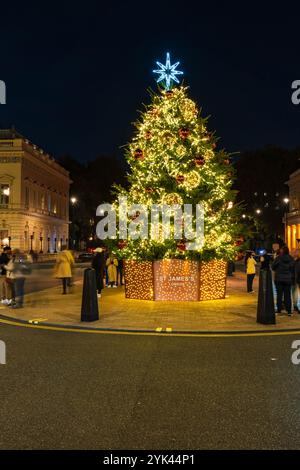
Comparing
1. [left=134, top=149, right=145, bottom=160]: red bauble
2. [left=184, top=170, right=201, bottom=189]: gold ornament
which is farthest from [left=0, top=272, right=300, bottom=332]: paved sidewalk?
[left=134, top=149, right=145, bottom=160]: red bauble

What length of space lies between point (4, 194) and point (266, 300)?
64.0 m

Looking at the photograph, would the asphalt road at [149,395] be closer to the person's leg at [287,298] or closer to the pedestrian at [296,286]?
the person's leg at [287,298]

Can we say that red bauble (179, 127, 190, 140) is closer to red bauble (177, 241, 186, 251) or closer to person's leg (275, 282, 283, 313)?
red bauble (177, 241, 186, 251)

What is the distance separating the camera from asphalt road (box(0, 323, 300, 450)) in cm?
515

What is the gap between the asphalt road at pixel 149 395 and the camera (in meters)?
5.15

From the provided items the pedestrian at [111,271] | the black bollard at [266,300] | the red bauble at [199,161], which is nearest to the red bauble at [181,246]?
the red bauble at [199,161]

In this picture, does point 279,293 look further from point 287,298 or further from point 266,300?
point 266,300

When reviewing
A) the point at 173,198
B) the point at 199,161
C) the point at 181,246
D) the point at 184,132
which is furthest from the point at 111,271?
the point at 184,132

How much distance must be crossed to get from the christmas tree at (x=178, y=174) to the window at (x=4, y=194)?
5579 centimetres

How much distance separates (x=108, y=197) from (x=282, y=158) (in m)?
28.6

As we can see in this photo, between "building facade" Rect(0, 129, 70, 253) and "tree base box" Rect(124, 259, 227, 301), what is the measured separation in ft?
164
